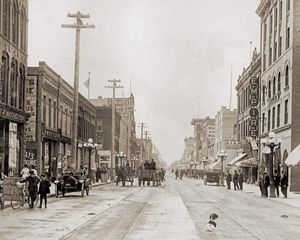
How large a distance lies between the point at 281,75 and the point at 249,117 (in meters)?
18.5

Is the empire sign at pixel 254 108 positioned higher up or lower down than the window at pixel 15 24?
lower down

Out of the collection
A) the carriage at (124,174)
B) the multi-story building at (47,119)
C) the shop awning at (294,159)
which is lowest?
the carriage at (124,174)

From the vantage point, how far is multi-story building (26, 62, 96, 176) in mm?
46969

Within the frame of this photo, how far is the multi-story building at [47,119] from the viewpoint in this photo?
47.0 m

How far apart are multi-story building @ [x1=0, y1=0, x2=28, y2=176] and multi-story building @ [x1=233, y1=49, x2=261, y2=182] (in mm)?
29251

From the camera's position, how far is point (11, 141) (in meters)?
38.3

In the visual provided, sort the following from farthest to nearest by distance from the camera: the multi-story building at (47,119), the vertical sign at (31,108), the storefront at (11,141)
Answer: the multi-story building at (47,119) < the vertical sign at (31,108) < the storefront at (11,141)

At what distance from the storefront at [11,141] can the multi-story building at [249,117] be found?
29.5m

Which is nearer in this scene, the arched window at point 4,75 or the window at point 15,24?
the arched window at point 4,75

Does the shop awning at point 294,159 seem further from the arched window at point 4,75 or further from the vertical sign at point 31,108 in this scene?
the vertical sign at point 31,108

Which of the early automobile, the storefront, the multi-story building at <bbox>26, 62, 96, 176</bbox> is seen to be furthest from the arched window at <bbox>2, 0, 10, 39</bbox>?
the early automobile

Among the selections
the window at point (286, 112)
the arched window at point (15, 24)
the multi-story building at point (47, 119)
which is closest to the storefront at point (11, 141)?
the multi-story building at point (47, 119)

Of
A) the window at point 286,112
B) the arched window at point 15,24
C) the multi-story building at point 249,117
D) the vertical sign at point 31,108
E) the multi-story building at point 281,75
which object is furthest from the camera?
the multi-story building at point 249,117

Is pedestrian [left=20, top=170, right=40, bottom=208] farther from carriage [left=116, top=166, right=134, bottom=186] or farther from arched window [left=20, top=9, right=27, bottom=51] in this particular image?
carriage [left=116, top=166, right=134, bottom=186]
